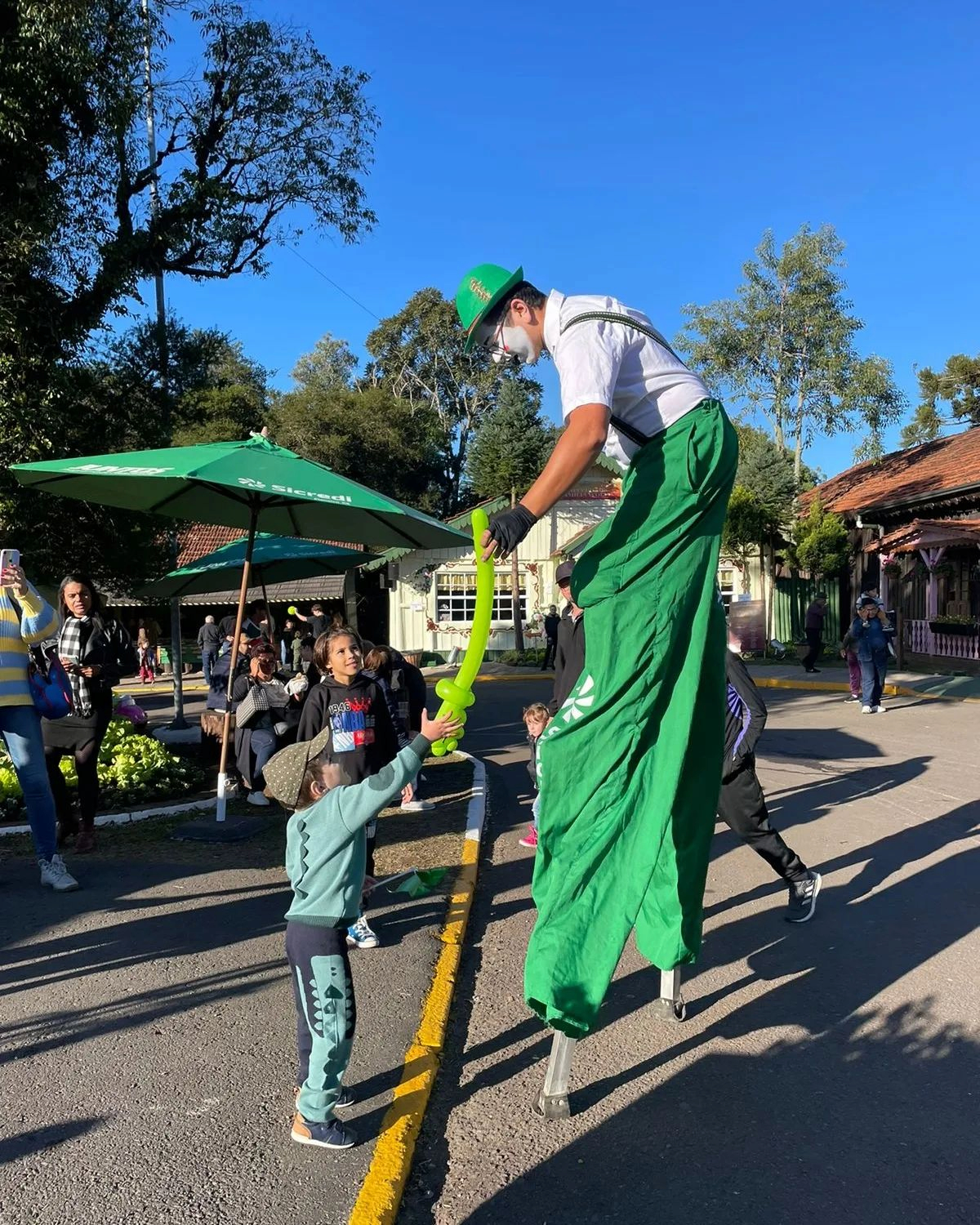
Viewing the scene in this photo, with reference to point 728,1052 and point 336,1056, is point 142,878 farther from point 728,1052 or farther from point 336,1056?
point 728,1052

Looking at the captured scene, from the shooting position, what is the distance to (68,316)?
10.1 m

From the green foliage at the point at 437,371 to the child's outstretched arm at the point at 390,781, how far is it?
45.9 meters

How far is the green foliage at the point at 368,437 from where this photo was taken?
4019 cm

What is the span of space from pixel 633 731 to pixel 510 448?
28632mm

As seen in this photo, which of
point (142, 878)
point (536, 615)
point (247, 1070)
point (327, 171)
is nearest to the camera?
point (247, 1070)

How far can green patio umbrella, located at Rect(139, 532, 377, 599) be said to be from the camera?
9.93 m

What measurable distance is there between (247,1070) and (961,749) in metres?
9.83

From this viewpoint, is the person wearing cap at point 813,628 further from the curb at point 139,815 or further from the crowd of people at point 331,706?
the curb at point 139,815

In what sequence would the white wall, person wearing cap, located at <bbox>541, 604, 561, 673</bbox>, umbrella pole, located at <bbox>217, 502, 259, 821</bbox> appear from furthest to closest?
the white wall → person wearing cap, located at <bbox>541, 604, 561, 673</bbox> → umbrella pole, located at <bbox>217, 502, 259, 821</bbox>

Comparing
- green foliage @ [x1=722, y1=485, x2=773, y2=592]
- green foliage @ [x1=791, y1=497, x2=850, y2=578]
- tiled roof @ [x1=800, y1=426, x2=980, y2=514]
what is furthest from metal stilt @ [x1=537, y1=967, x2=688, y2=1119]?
green foliage @ [x1=791, y1=497, x2=850, y2=578]

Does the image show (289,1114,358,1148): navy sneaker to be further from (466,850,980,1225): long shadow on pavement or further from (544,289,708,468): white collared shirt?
(544,289,708,468): white collared shirt

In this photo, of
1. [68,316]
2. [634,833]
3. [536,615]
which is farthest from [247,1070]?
[536,615]

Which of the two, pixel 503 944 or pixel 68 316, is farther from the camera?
pixel 68 316

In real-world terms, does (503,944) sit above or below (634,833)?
below
